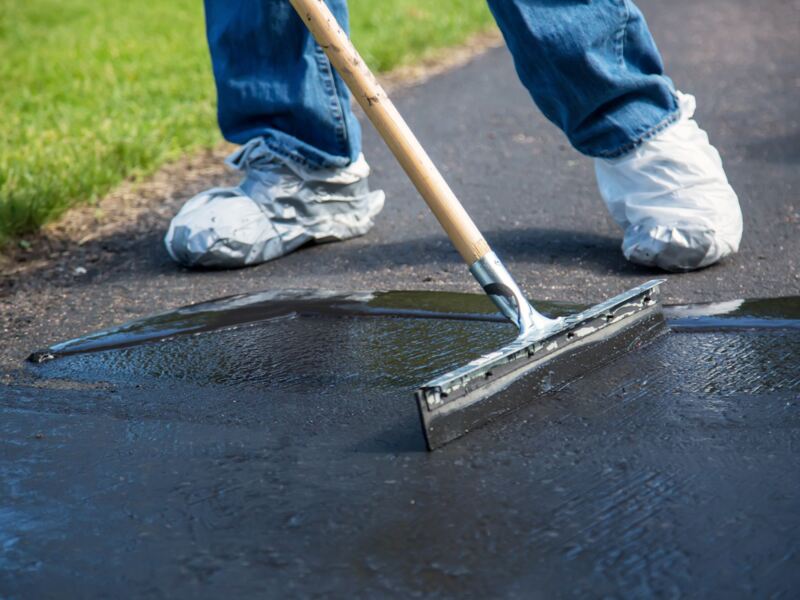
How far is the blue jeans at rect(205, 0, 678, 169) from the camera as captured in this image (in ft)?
8.34

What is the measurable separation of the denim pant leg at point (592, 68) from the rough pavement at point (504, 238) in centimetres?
35

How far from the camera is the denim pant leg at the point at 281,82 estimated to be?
2936 millimetres

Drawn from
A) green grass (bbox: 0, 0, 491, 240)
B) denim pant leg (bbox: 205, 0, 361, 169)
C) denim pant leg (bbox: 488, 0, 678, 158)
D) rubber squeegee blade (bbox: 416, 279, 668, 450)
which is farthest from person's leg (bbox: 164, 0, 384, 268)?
rubber squeegee blade (bbox: 416, 279, 668, 450)

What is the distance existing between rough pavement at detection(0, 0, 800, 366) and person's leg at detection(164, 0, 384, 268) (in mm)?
81

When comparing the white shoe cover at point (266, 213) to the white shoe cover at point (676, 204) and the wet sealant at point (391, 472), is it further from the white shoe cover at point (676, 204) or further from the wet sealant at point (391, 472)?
the white shoe cover at point (676, 204)

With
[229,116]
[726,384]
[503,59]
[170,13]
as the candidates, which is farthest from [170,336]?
[170,13]

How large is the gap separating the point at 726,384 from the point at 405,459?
62 centimetres

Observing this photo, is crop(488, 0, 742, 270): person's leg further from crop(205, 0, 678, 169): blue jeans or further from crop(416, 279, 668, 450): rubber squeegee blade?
crop(416, 279, 668, 450): rubber squeegee blade

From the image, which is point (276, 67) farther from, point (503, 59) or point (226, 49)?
point (503, 59)

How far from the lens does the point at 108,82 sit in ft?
17.1

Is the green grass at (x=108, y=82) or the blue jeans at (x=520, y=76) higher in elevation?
the blue jeans at (x=520, y=76)

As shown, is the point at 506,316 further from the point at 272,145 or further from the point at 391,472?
the point at 272,145

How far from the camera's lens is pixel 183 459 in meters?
1.78

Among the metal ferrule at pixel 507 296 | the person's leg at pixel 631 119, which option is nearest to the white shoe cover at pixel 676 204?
the person's leg at pixel 631 119
